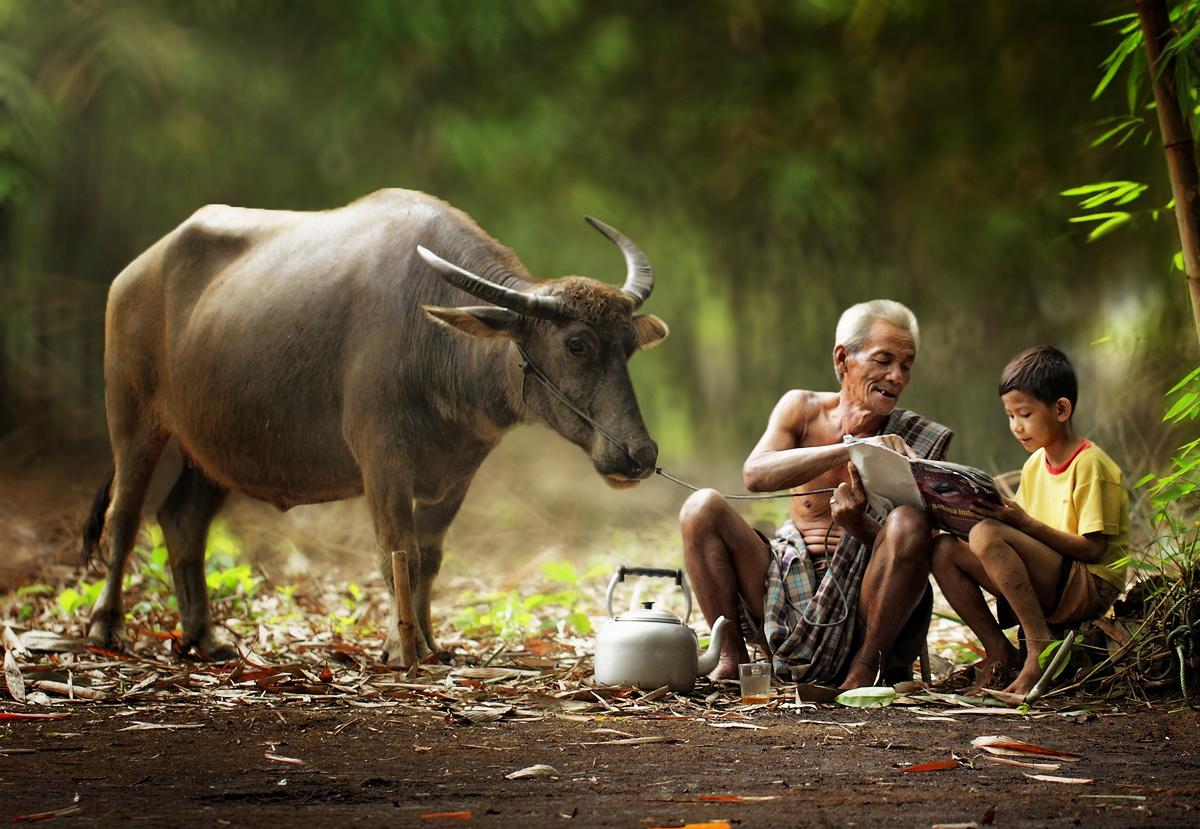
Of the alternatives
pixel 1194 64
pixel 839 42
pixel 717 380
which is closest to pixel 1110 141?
pixel 839 42

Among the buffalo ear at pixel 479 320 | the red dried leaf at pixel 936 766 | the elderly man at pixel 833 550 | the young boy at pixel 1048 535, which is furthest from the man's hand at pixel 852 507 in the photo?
the buffalo ear at pixel 479 320

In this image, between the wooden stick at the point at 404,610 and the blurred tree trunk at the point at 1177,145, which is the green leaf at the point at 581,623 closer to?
the wooden stick at the point at 404,610

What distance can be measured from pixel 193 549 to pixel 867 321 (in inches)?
104

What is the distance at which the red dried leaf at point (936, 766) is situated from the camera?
220 cm

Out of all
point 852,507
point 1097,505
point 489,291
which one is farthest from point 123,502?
point 1097,505

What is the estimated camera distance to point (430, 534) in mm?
4410

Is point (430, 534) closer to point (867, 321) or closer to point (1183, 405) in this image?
point (867, 321)

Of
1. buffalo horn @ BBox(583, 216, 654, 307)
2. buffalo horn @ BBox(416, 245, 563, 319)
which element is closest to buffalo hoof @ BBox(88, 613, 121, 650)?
buffalo horn @ BBox(416, 245, 563, 319)

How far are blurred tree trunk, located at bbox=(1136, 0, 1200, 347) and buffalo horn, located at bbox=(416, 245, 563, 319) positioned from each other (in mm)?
1919

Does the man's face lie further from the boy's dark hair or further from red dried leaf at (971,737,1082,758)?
red dried leaf at (971,737,1082,758)

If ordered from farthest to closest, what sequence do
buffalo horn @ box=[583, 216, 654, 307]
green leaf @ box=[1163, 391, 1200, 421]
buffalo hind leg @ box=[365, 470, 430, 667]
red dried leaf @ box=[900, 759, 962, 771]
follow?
1. buffalo horn @ box=[583, 216, 654, 307]
2. buffalo hind leg @ box=[365, 470, 430, 667]
3. green leaf @ box=[1163, 391, 1200, 421]
4. red dried leaf @ box=[900, 759, 962, 771]

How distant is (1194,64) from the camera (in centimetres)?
293

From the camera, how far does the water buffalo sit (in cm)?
410

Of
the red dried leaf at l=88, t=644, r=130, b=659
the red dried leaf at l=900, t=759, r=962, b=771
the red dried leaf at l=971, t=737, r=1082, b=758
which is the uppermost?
the red dried leaf at l=88, t=644, r=130, b=659
